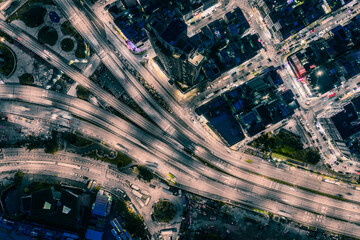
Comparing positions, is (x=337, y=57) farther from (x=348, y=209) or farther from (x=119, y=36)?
(x=119, y=36)

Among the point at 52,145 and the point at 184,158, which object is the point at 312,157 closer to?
the point at 184,158

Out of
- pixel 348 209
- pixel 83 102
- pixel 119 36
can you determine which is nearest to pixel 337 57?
pixel 348 209

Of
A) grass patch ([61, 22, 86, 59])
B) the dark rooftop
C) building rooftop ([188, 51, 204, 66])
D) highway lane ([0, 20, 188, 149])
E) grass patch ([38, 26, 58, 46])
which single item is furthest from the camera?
grass patch ([61, 22, 86, 59])

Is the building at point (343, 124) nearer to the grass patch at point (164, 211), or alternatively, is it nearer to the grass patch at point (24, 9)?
the grass patch at point (164, 211)

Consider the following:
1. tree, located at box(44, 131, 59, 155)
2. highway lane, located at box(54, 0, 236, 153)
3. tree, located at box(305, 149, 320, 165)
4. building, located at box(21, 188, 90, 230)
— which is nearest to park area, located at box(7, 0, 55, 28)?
highway lane, located at box(54, 0, 236, 153)

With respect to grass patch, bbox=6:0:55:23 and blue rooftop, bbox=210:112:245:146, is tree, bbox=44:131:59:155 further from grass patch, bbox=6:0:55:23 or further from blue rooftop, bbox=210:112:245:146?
blue rooftop, bbox=210:112:245:146

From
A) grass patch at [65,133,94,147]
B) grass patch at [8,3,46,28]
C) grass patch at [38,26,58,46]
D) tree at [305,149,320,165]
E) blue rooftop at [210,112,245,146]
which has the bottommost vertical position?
tree at [305,149,320,165]
